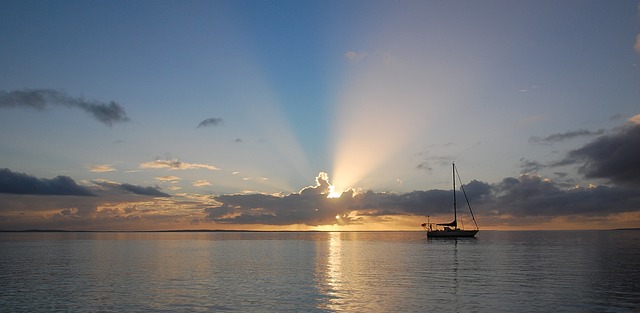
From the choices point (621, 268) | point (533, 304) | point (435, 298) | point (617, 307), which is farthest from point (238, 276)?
point (621, 268)

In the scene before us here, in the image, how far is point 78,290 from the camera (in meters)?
53.6

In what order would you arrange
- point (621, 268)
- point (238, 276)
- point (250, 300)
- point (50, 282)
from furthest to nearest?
point (621, 268) < point (238, 276) < point (50, 282) < point (250, 300)

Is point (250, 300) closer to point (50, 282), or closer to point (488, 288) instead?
point (488, 288)

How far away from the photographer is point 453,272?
72.0 metres

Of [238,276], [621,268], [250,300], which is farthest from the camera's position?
[621,268]

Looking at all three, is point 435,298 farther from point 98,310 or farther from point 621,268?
point 621,268

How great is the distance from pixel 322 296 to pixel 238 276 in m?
22.0

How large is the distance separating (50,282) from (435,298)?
152 feet

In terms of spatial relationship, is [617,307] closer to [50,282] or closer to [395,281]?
[395,281]

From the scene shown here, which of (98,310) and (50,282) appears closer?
(98,310)

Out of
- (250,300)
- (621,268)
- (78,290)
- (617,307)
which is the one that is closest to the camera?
(617,307)

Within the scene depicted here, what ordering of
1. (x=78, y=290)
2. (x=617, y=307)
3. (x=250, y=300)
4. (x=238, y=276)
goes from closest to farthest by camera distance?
(x=617, y=307) → (x=250, y=300) → (x=78, y=290) → (x=238, y=276)

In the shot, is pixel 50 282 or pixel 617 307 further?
pixel 50 282

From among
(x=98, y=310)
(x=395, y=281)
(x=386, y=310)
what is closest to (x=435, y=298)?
(x=386, y=310)
